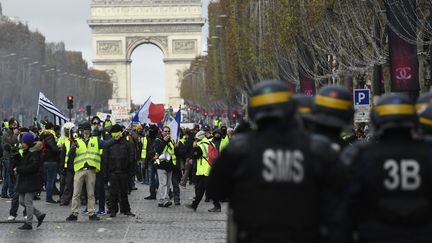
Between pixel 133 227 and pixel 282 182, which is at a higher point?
pixel 282 182

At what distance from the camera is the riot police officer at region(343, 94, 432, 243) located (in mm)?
7969

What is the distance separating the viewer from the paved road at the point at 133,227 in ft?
63.0

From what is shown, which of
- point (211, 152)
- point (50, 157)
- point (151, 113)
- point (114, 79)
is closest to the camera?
point (211, 152)

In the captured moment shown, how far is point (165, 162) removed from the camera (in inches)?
1046

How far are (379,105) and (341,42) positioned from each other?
3411cm

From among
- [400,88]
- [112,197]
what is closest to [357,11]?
[400,88]

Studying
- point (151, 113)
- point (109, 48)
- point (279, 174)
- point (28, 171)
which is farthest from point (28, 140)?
point (109, 48)

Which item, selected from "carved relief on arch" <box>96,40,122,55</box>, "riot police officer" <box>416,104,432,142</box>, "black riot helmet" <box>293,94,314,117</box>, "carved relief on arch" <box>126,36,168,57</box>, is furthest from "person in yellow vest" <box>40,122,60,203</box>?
"carved relief on arch" <box>126,36,168,57</box>

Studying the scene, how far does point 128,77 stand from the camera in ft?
592

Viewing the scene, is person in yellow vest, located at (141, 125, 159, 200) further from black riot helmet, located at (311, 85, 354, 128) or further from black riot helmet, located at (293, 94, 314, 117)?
black riot helmet, located at (311, 85, 354, 128)

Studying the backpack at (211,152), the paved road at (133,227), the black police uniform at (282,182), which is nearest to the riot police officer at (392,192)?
the black police uniform at (282,182)

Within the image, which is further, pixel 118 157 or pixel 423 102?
pixel 118 157

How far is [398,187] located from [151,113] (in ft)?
85.8

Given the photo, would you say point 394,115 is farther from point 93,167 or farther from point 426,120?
point 93,167
